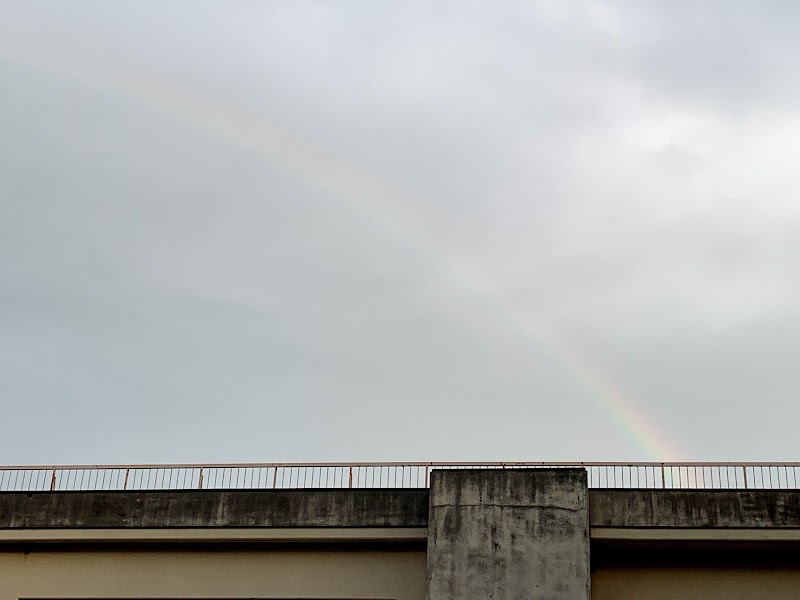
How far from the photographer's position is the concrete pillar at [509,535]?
896 inches

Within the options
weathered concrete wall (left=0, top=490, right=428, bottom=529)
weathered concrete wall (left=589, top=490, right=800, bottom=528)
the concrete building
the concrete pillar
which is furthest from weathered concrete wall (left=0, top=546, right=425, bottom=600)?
weathered concrete wall (left=589, top=490, right=800, bottom=528)

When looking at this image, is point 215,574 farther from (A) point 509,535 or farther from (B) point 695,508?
A: (B) point 695,508

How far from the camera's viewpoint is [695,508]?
23422mm

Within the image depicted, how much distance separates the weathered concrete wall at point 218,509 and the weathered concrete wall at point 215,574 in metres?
0.86

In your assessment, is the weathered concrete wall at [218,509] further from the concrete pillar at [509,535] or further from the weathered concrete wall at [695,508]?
the weathered concrete wall at [695,508]

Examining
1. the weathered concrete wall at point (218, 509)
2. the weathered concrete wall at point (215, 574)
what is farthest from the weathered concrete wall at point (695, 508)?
the weathered concrete wall at point (215, 574)

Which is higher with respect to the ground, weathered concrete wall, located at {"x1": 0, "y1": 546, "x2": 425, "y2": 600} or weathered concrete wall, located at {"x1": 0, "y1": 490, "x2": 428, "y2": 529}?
weathered concrete wall, located at {"x1": 0, "y1": 490, "x2": 428, "y2": 529}

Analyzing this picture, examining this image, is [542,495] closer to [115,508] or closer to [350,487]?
[350,487]

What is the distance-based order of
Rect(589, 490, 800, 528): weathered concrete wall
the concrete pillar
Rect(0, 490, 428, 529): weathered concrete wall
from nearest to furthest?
the concrete pillar → Rect(589, 490, 800, 528): weathered concrete wall → Rect(0, 490, 428, 529): weathered concrete wall

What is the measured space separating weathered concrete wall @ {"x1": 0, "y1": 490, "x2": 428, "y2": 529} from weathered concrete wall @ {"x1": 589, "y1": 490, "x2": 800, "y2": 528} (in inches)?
164

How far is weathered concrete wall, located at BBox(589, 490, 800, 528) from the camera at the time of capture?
23.1m

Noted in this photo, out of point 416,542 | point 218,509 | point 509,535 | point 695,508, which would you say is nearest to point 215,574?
point 218,509

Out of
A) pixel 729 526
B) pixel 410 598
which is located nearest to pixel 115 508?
pixel 410 598

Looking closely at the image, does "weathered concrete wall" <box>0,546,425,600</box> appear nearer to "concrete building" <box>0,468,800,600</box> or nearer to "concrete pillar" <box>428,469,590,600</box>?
"concrete building" <box>0,468,800,600</box>
